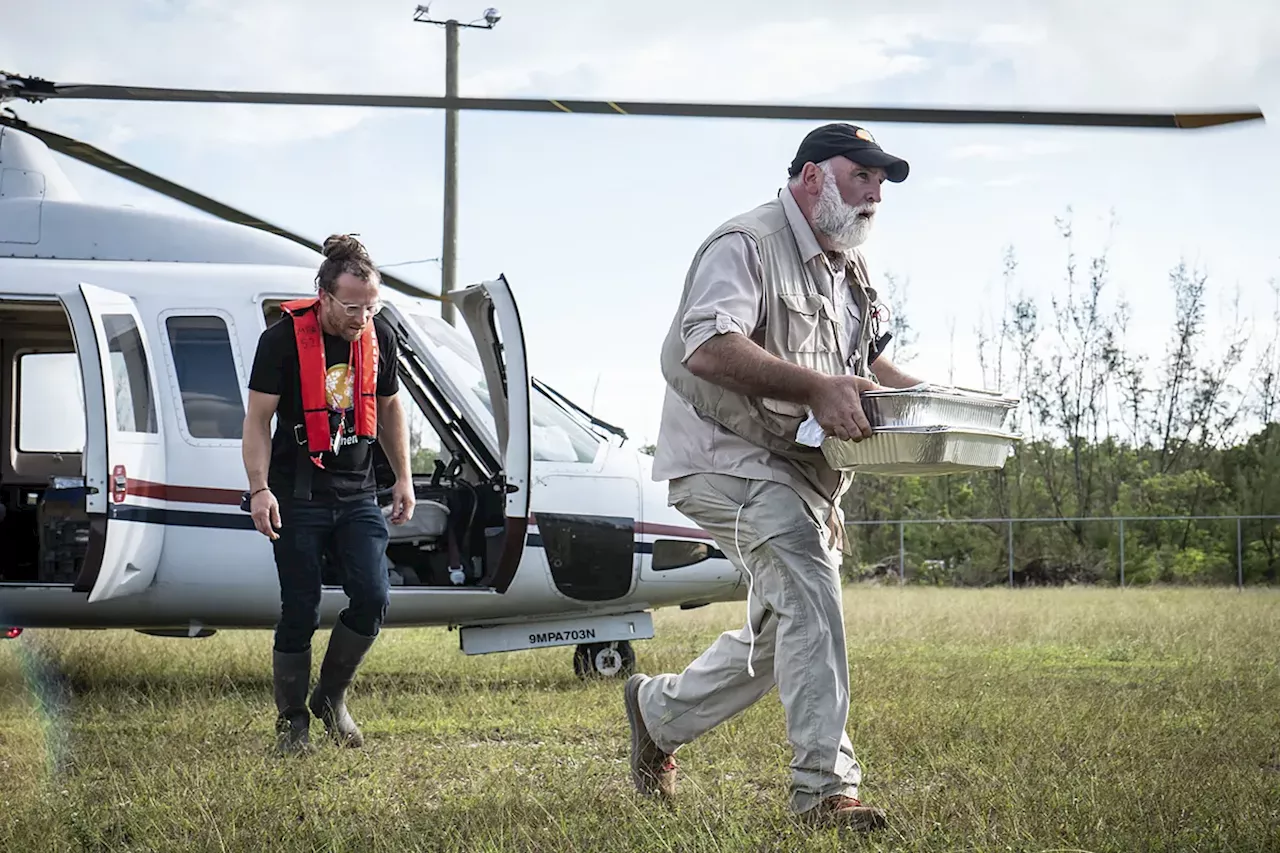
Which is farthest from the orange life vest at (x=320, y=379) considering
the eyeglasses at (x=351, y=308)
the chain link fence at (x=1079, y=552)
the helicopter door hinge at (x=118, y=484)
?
the chain link fence at (x=1079, y=552)

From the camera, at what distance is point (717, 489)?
383cm

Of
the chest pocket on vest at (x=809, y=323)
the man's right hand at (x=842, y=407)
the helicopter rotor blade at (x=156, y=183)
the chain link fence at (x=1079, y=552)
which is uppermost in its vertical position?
the helicopter rotor blade at (x=156, y=183)

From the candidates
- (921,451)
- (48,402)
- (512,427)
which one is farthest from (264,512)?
(48,402)

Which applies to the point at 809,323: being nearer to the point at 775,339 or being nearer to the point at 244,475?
the point at 775,339

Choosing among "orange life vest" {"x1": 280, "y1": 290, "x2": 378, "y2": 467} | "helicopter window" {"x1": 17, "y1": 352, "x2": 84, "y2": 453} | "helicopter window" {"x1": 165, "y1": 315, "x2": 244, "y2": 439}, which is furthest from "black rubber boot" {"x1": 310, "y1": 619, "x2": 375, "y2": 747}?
"helicopter window" {"x1": 17, "y1": 352, "x2": 84, "y2": 453}

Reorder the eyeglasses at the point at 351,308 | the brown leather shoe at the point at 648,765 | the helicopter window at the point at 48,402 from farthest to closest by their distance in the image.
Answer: the helicopter window at the point at 48,402 < the eyeglasses at the point at 351,308 < the brown leather shoe at the point at 648,765

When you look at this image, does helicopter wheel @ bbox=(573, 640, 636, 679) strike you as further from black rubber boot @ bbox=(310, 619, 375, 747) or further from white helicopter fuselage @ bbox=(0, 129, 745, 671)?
black rubber boot @ bbox=(310, 619, 375, 747)

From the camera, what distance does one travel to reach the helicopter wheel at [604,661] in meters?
7.44

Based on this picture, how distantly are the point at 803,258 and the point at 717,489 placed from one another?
2.19 feet

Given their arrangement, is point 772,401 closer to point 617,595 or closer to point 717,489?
point 717,489

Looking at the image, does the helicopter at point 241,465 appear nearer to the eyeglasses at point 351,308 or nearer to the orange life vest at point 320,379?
the orange life vest at point 320,379

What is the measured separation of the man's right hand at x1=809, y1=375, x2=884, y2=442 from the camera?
3385 mm

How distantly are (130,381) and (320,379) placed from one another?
6.76 ft

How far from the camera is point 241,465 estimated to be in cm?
668
